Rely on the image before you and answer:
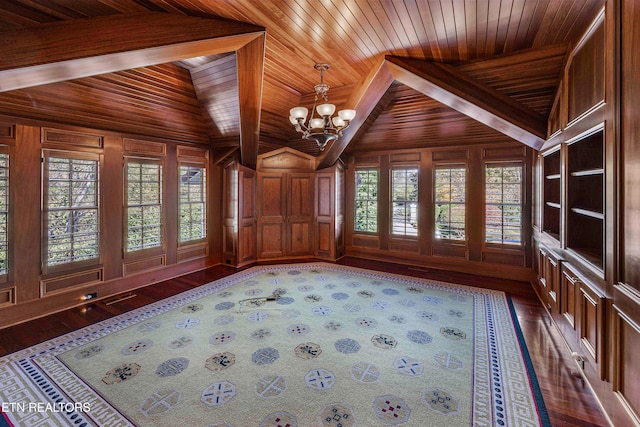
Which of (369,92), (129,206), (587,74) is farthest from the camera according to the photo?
(129,206)

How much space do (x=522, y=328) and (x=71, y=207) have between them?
5.92m

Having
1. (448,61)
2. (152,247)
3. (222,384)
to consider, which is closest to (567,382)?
(222,384)

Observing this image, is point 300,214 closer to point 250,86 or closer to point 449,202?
point 449,202

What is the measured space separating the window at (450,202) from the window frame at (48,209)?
233 inches

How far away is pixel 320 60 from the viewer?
3.26 m

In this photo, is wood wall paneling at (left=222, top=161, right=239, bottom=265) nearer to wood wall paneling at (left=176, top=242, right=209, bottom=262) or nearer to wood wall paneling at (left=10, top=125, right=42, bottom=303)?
wood wall paneling at (left=176, top=242, right=209, bottom=262)

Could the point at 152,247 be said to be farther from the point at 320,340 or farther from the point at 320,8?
the point at 320,8

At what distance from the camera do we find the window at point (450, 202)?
5.50 m

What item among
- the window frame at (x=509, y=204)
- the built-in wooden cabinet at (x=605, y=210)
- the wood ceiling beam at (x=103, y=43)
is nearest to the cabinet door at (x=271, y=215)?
the wood ceiling beam at (x=103, y=43)

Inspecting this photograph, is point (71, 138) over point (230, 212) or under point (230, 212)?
over

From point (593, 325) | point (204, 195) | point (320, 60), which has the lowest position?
point (593, 325)

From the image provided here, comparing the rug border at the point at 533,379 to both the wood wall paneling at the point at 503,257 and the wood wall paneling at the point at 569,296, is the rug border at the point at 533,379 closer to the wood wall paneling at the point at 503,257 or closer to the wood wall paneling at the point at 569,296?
the wood wall paneling at the point at 569,296

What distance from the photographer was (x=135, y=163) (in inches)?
176

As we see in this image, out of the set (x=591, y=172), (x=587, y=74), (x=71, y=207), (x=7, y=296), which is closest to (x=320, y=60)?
(x=587, y=74)
